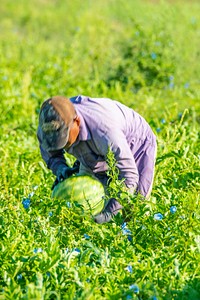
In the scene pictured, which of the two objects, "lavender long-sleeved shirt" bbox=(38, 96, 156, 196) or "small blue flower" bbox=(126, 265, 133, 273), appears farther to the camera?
"lavender long-sleeved shirt" bbox=(38, 96, 156, 196)

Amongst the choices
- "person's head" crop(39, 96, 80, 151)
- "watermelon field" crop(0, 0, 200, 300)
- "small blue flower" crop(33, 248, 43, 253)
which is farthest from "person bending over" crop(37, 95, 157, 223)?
"small blue flower" crop(33, 248, 43, 253)

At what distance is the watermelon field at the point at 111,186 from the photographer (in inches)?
169

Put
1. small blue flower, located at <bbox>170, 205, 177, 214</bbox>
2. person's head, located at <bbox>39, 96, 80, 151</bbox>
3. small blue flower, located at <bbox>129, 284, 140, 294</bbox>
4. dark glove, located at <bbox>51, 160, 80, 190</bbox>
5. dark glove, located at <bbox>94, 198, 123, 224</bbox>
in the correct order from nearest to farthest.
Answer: small blue flower, located at <bbox>129, 284, 140, 294</bbox> → person's head, located at <bbox>39, 96, 80, 151</bbox> → small blue flower, located at <bbox>170, 205, 177, 214</bbox> → dark glove, located at <bbox>94, 198, 123, 224</bbox> → dark glove, located at <bbox>51, 160, 80, 190</bbox>

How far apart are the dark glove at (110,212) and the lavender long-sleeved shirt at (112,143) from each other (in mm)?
176

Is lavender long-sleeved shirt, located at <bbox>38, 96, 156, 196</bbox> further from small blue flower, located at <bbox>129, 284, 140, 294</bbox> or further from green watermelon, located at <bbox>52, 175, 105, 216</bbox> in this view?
small blue flower, located at <bbox>129, 284, 140, 294</bbox>

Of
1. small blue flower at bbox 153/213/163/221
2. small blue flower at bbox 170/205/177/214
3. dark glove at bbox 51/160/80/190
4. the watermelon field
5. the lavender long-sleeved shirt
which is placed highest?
the lavender long-sleeved shirt

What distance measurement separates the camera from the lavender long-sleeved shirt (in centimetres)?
476

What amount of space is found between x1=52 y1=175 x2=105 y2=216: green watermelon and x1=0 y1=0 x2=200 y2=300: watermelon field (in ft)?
0.38

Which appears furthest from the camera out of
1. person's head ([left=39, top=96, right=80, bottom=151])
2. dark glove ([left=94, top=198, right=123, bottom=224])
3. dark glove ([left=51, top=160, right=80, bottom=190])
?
dark glove ([left=51, top=160, right=80, bottom=190])

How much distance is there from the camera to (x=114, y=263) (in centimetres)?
443

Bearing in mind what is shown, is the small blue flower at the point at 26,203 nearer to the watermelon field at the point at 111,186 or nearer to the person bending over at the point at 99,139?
the watermelon field at the point at 111,186

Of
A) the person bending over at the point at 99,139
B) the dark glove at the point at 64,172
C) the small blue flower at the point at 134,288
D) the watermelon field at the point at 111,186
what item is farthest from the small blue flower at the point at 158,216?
the dark glove at the point at 64,172

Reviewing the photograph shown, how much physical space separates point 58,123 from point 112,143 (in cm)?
36

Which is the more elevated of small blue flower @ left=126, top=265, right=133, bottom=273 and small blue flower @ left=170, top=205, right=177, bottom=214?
small blue flower @ left=170, top=205, right=177, bottom=214
